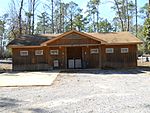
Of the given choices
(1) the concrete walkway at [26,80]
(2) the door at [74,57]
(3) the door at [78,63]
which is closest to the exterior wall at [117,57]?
(3) the door at [78,63]

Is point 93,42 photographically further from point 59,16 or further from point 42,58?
point 59,16

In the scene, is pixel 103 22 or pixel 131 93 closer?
pixel 131 93

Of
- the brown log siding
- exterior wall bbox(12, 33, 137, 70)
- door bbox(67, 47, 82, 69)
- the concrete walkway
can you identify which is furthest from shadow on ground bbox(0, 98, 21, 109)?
door bbox(67, 47, 82, 69)

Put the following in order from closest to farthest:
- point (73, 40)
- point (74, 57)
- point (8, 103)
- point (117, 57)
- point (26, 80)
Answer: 1. point (8, 103)
2. point (26, 80)
3. point (73, 40)
4. point (117, 57)
5. point (74, 57)

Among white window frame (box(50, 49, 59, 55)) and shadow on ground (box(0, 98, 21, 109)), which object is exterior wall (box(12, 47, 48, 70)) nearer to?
white window frame (box(50, 49, 59, 55))

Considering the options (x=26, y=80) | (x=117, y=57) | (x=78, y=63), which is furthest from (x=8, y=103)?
(x=117, y=57)

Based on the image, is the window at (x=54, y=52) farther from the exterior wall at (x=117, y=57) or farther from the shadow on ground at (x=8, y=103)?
the shadow on ground at (x=8, y=103)

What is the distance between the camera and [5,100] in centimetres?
1062

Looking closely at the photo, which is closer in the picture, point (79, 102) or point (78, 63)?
point (79, 102)

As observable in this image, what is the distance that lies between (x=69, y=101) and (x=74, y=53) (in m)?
19.7

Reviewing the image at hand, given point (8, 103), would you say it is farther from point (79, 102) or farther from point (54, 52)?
point (54, 52)

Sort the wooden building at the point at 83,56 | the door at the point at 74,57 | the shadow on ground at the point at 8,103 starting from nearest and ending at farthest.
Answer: the shadow on ground at the point at 8,103
the wooden building at the point at 83,56
the door at the point at 74,57

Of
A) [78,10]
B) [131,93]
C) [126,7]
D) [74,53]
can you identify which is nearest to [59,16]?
[78,10]

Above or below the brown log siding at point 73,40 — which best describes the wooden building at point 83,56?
below
